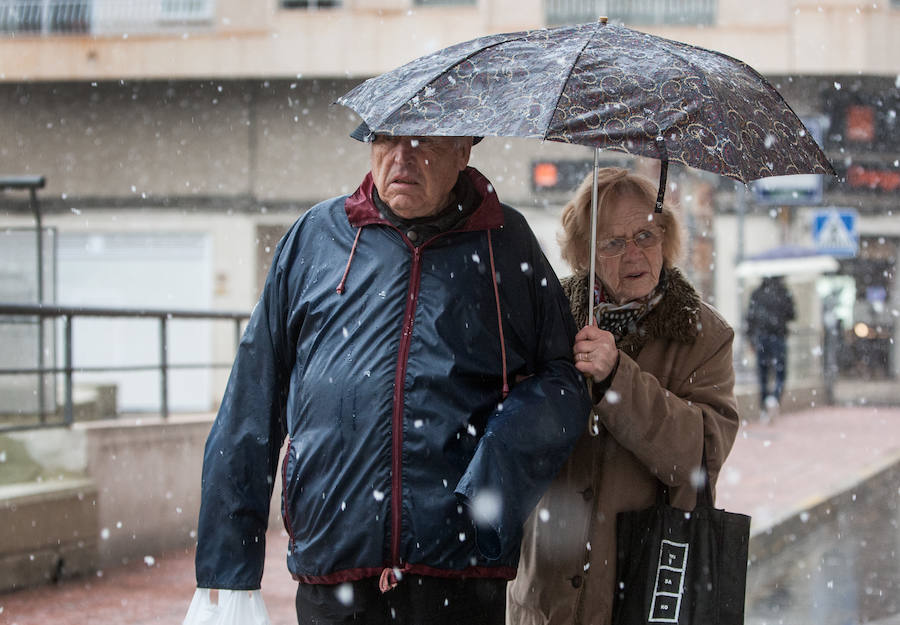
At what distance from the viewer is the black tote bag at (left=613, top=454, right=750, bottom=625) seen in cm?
298

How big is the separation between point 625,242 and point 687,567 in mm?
940

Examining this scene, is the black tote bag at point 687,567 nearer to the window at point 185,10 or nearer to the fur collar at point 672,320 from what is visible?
the fur collar at point 672,320

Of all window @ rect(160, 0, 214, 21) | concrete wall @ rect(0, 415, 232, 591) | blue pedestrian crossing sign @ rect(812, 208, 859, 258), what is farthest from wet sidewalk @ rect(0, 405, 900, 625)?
window @ rect(160, 0, 214, 21)

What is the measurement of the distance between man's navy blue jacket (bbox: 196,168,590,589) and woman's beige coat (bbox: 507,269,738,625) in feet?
0.68

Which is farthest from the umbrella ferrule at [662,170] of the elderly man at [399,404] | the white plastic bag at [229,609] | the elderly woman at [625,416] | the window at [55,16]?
the window at [55,16]

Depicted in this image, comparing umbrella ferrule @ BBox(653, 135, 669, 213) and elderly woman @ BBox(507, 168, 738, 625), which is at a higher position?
umbrella ferrule @ BBox(653, 135, 669, 213)

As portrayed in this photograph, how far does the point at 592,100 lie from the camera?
2.68m

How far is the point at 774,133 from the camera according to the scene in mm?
3047

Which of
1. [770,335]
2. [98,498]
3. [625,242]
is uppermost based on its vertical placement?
[625,242]

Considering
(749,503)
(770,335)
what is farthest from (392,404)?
(770,335)

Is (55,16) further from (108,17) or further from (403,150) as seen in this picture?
(403,150)

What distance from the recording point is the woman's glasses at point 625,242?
3.32 meters

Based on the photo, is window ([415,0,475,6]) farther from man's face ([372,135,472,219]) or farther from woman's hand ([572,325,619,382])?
woman's hand ([572,325,619,382])

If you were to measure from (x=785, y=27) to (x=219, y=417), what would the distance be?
19.2 meters
